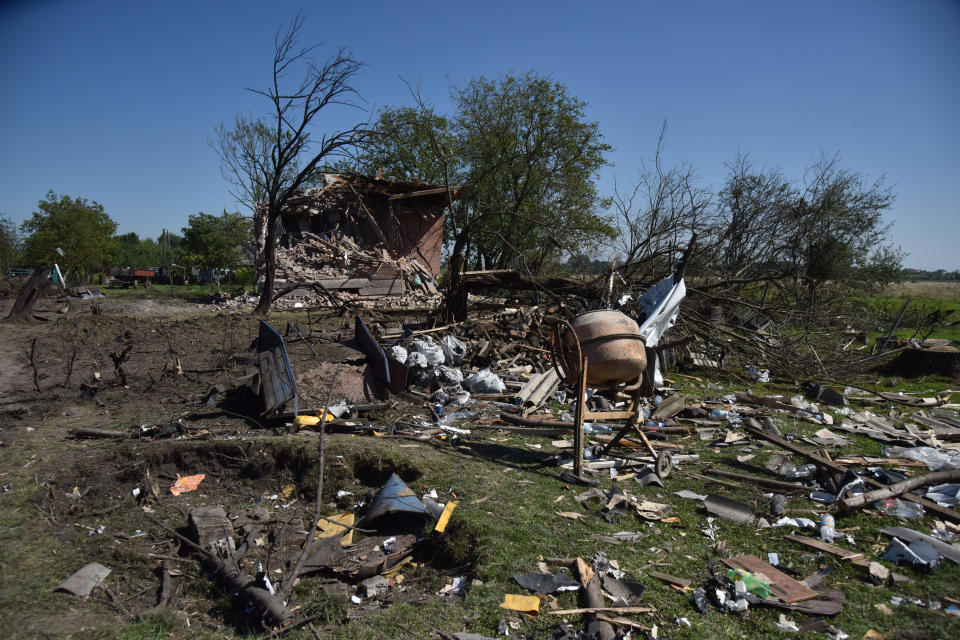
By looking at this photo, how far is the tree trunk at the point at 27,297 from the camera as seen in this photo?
11.1 meters

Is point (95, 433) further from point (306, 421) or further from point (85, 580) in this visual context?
point (85, 580)

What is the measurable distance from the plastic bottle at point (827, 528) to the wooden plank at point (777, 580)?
723 millimetres

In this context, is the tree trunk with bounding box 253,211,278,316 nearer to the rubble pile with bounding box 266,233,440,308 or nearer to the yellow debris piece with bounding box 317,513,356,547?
the rubble pile with bounding box 266,233,440,308

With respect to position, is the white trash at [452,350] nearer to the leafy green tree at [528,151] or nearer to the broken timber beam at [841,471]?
the broken timber beam at [841,471]

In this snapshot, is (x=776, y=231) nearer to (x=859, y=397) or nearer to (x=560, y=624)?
(x=859, y=397)

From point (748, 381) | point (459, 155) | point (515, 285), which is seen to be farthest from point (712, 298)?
point (459, 155)

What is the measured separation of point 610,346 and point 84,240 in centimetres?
4374

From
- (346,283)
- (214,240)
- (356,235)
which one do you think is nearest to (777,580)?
(346,283)

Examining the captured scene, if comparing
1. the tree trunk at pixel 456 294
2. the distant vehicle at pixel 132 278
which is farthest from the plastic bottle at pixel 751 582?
the distant vehicle at pixel 132 278

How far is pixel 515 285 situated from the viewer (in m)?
11.0

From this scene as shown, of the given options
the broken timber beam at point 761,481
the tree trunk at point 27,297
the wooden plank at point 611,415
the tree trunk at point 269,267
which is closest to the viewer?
the broken timber beam at point 761,481

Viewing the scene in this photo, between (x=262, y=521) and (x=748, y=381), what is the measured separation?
30.7 feet

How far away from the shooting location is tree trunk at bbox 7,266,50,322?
11.1 m

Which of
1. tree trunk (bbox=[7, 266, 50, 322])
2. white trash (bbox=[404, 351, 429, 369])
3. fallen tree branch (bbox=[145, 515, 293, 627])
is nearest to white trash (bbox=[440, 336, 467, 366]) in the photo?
white trash (bbox=[404, 351, 429, 369])
